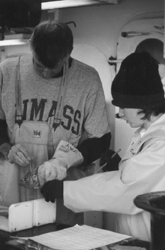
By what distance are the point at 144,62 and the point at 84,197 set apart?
0.59 metres

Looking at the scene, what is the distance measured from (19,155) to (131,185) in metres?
0.80

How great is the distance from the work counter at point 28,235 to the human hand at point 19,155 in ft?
1.83

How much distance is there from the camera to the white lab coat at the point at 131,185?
1.89m

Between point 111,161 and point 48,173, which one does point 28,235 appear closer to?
point 48,173

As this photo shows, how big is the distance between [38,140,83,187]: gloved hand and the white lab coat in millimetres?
236

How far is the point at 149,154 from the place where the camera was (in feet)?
6.20

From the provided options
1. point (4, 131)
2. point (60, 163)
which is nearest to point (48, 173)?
point (60, 163)

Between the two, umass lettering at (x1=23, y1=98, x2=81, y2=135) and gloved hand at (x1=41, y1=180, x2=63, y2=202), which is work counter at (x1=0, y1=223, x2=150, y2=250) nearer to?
gloved hand at (x1=41, y1=180, x2=63, y2=202)

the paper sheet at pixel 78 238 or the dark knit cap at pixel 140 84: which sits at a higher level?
the dark knit cap at pixel 140 84

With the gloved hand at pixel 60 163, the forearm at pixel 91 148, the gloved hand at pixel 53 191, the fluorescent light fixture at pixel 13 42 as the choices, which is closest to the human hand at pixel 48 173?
the gloved hand at pixel 60 163

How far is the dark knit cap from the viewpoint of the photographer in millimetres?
1930

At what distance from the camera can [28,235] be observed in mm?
1890

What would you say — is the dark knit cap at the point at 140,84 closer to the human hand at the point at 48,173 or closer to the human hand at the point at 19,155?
the human hand at the point at 48,173

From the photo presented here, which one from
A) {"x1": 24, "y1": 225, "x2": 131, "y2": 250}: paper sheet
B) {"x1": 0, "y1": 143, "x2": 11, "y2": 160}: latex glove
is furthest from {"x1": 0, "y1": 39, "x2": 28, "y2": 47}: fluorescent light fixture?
{"x1": 24, "y1": 225, "x2": 131, "y2": 250}: paper sheet
